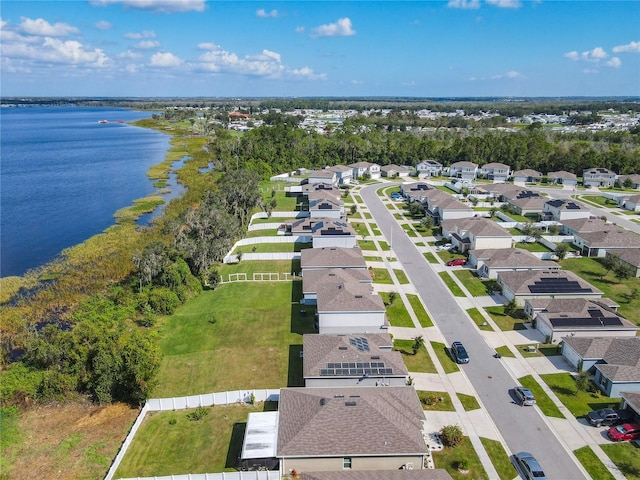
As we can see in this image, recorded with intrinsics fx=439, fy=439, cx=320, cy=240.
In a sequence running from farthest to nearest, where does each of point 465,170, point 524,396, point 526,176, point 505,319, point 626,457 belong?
1. point 465,170
2. point 526,176
3. point 505,319
4. point 524,396
5. point 626,457

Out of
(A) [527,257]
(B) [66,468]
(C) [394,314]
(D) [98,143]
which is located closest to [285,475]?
(B) [66,468]

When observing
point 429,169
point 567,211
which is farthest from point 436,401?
point 429,169

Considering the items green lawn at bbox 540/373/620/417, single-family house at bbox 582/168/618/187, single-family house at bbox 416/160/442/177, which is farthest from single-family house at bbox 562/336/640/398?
single-family house at bbox 416/160/442/177

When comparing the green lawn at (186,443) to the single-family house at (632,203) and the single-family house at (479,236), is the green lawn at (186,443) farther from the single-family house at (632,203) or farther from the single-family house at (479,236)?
the single-family house at (632,203)

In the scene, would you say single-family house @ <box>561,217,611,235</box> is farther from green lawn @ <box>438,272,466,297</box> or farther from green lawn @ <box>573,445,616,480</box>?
green lawn @ <box>573,445,616,480</box>

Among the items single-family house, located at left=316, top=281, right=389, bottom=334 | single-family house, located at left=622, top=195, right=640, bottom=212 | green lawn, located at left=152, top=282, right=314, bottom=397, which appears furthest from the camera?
single-family house, located at left=622, top=195, right=640, bottom=212

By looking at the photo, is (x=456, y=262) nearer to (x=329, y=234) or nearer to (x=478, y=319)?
(x=478, y=319)

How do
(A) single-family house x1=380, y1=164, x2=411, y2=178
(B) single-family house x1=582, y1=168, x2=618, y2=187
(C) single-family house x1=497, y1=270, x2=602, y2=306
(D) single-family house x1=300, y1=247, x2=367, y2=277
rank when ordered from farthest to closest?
1. (A) single-family house x1=380, y1=164, x2=411, y2=178
2. (B) single-family house x1=582, y1=168, x2=618, y2=187
3. (D) single-family house x1=300, y1=247, x2=367, y2=277
4. (C) single-family house x1=497, y1=270, x2=602, y2=306

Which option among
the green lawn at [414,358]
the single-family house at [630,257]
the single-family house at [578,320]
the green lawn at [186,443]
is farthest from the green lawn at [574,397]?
the single-family house at [630,257]
